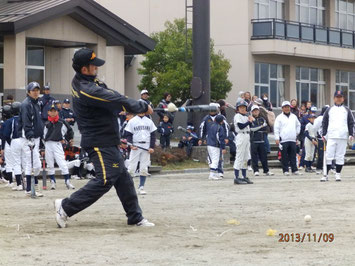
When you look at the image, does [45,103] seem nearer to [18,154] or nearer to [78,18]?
[18,154]

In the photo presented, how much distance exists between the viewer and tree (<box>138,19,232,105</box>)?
37594 mm

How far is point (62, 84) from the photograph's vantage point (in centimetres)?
3316

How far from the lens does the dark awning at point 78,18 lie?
28.2 metres

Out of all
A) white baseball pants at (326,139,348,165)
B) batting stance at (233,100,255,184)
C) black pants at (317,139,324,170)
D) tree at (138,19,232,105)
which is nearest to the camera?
batting stance at (233,100,255,184)

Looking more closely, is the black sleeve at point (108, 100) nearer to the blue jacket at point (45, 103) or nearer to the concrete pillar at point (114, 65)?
the blue jacket at point (45, 103)

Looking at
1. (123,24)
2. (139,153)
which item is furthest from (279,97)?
(139,153)

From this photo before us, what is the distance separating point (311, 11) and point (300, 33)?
12.2ft

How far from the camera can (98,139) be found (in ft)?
36.4

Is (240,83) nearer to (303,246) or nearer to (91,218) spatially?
(91,218)

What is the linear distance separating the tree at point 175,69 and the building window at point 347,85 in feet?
41.8

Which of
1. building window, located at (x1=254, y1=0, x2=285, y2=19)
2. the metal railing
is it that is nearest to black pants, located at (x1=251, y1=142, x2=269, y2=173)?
the metal railing

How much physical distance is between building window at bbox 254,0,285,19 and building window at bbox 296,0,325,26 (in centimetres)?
135

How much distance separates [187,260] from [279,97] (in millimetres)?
37416
